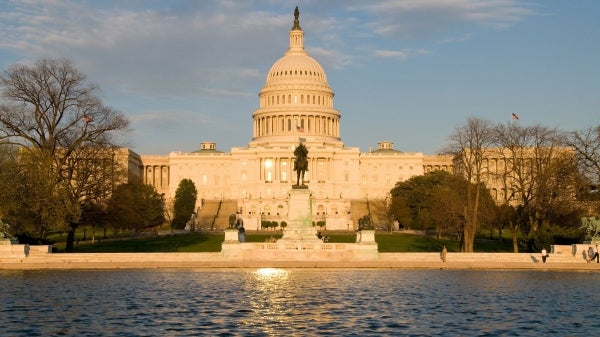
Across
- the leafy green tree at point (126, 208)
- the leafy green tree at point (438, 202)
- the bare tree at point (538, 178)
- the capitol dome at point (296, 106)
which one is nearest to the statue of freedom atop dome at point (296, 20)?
the capitol dome at point (296, 106)

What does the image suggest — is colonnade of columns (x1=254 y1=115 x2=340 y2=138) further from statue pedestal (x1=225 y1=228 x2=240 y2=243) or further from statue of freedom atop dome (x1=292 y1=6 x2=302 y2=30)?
statue pedestal (x1=225 y1=228 x2=240 y2=243)

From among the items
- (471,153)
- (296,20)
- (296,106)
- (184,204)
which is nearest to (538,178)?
(471,153)

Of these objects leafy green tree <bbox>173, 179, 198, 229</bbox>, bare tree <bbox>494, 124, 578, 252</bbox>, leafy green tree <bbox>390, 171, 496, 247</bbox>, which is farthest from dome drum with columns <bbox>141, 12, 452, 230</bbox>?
bare tree <bbox>494, 124, 578, 252</bbox>

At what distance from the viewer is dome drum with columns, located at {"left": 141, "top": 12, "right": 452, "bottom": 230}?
16688cm

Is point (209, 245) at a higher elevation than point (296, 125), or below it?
below

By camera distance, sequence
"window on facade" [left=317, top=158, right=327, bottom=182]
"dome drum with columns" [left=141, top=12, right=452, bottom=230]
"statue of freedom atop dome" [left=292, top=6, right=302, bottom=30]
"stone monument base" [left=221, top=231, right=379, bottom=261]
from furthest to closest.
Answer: "statue of freedom atop dome" [left=292, top=6, right=302, bottom=30] < "window on facade" [left=317, top=158, right=327, bottom=182] < "dome drum with columns" [left=141, top=12, right=452, bottom=230] < "stone monument base" [left=221, top=231, right=379, bottom=261]

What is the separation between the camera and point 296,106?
177375 millimetres

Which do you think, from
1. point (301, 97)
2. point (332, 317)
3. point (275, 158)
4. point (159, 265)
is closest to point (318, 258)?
point (159, 265)

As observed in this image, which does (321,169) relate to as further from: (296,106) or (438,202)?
(438,202)

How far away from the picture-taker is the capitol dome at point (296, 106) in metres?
177

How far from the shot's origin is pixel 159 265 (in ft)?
176

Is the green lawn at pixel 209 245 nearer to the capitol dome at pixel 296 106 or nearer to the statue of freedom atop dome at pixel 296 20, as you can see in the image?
the capitol dome at pixel 296 106

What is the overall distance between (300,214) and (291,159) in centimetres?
10150

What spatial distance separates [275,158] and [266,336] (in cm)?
14148
